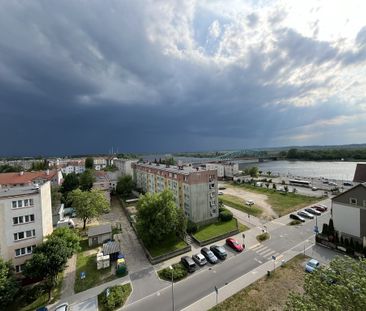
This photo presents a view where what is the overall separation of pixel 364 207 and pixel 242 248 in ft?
57.6

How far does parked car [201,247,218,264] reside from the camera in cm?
2444

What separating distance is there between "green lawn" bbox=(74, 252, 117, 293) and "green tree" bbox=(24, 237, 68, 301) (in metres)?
2.73

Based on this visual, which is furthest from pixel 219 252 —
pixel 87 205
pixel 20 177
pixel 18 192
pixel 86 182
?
pixel 20 177

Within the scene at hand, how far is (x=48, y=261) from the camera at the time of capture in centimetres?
1914

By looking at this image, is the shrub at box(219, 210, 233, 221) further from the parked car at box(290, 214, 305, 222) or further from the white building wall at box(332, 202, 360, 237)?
the white building wall at box(332, 202, 360, 237)

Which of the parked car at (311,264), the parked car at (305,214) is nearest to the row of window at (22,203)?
the parked car at (311,264)

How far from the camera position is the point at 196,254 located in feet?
83.9

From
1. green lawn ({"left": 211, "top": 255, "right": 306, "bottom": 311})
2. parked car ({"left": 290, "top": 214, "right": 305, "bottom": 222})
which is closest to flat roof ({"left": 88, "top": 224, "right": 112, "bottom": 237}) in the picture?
green lawn ({"left": 211, "top": 255, "right": 306, "bottom": 311})

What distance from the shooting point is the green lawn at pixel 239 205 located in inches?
1658

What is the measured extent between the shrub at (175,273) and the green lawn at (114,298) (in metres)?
3.84

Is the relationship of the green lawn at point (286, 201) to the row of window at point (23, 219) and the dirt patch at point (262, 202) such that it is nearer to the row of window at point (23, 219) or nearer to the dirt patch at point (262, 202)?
the dirt patch at point (262, 202)

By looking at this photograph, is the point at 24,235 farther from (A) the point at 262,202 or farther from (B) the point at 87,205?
(A) the point at 262,202

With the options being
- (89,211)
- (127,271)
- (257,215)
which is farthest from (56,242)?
(257,215)

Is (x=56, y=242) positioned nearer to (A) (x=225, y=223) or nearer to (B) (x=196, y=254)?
(B) (x=196, y=254)
